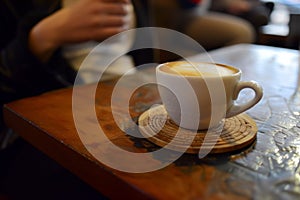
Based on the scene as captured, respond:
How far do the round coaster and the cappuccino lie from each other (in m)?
0.07

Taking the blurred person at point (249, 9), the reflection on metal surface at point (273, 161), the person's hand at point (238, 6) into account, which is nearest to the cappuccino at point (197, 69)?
the reflection on metal surface at point (273, 161)

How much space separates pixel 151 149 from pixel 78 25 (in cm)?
48

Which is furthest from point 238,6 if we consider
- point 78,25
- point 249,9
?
point 78,25

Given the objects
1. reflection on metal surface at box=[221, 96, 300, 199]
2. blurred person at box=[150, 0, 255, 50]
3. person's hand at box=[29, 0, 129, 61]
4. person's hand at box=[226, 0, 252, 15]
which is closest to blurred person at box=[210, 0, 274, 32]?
person's hand at box=[226, 0, 252, 15]

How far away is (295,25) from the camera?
1.59m

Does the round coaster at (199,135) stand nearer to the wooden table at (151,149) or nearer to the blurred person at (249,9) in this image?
the wooden table at (151,149)

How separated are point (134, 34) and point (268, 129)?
0.74 meters

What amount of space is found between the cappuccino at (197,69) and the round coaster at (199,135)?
72 mm

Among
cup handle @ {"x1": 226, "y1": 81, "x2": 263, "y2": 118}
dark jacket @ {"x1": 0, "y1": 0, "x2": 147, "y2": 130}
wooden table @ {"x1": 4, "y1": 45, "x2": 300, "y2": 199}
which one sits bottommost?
dark jacket @ {"x1": 0, "y1": 0, "x2": 147, "y2": 130}

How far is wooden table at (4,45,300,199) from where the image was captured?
349 millimetres

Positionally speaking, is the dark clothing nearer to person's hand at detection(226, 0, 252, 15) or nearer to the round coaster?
the round coaster

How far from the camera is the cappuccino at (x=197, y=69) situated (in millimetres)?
445

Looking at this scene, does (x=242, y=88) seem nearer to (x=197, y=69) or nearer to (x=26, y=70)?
(x=197, y=69)

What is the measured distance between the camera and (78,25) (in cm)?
80
